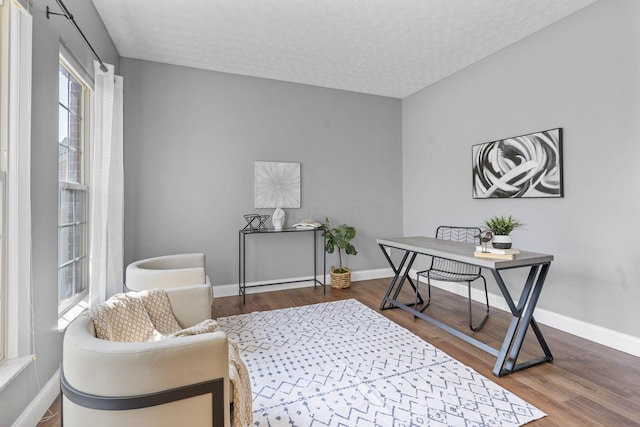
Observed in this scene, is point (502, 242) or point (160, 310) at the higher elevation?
point (502, 242)

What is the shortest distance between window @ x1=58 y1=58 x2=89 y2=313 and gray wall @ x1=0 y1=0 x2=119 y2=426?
0.24 metres

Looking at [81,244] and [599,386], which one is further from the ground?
[81,244]

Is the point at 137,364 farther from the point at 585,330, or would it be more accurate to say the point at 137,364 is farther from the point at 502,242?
the point at 585,330

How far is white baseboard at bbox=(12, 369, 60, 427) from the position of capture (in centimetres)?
150

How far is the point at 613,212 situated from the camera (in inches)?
95.2

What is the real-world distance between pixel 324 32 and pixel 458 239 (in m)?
2.47

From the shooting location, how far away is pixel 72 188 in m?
2.24

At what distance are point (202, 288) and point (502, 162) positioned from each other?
3.06 metres

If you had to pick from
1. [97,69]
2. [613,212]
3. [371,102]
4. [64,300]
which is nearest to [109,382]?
[64,300]

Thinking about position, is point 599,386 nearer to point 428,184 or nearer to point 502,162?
point 502,162

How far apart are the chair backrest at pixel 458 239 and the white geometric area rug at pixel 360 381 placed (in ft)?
2.97

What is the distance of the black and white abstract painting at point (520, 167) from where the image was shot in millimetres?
2781

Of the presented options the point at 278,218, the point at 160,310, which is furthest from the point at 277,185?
the point at 160,310

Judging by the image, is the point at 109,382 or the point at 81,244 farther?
the point at 81,244
